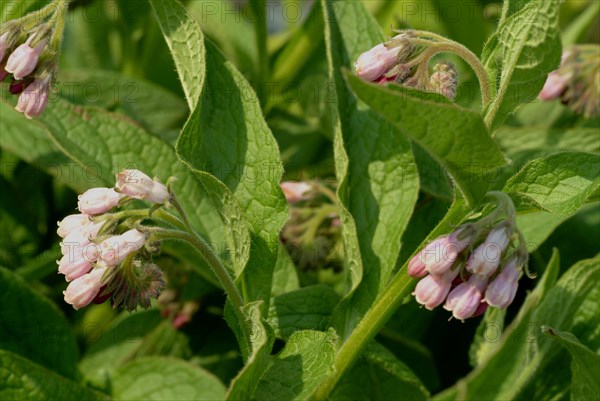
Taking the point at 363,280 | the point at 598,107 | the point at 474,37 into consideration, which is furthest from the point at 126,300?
the point at 474,37

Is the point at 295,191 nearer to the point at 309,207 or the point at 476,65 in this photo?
the point at 309,207

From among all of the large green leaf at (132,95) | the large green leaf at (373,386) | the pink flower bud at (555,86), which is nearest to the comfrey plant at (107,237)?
the large green leaf at (373,386)

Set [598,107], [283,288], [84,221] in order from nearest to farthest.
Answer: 1. [84,221]
2. [283,288]
3. [598,107]

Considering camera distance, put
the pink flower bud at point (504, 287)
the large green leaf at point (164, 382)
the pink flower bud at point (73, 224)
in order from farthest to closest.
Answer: the large green leaf at point (164, 382) → the pink flower bud at point (73, 224) → the pink flower bud at point (504, 287)

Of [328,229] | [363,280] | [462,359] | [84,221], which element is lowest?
[462,359]

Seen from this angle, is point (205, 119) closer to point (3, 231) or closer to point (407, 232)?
point (407, 232)

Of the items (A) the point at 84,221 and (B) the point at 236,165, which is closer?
(A) the point at 84,221

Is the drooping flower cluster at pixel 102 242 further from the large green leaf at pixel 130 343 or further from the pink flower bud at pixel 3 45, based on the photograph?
the large green leaf at pixel 130 343

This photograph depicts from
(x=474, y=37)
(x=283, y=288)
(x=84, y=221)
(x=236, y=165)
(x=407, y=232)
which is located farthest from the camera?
(x=474, y=37)

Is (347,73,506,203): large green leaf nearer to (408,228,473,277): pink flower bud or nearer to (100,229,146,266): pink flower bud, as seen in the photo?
(408,228,473,277): pink flower bud
